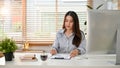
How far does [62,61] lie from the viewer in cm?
237

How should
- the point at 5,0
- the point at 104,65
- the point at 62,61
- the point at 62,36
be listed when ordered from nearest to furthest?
the point at 104,65
the point at 62,61
the point at 62,36
the point at 5,0

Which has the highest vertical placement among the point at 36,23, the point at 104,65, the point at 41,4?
the point at 41,4

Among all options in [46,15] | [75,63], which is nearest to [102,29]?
[75,63]

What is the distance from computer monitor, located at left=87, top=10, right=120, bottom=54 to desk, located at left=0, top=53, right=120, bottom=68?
0.35 feet

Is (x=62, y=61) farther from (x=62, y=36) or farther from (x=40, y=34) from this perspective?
(x=40, y=34)

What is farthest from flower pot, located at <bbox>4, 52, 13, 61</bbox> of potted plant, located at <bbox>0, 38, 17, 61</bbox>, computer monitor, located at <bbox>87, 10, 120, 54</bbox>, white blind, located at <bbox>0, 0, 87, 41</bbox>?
white blind, located at <bbox>0, 0, 87, 41</bbox>

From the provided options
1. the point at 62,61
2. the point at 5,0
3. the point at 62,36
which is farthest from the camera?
the point at 5,0

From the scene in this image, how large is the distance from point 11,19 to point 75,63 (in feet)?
9.49

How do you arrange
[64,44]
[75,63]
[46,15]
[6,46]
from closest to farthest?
[75,63], [6,46], [64,44], [46,15]

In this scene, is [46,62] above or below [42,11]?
below

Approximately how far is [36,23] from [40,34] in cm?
23

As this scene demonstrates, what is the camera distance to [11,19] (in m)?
4.89

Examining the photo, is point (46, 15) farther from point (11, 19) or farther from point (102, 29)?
point (102, 29)

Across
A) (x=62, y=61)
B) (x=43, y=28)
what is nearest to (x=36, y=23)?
(x=43, y=28)
